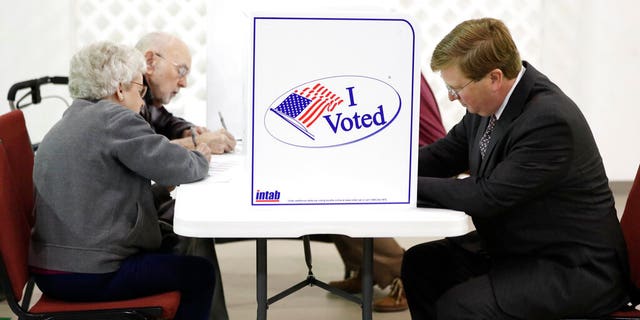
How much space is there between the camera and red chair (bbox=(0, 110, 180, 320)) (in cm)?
178

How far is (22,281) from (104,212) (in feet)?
0.76

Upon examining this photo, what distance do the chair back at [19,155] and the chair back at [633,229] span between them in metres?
1.43

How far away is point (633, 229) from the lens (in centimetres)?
192

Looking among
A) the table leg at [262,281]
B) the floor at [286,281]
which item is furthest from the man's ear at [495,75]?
the floor at [286,281]

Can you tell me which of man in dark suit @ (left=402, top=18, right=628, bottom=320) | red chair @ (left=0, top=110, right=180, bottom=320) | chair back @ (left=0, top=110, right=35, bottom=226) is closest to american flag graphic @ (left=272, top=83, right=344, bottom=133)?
man in dark suit @ (left=402, top=18, right=628, bottom=320)

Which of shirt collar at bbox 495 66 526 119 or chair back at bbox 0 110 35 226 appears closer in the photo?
shirt collar at bbox 495 66 526 119

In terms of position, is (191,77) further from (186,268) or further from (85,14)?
(186,268)

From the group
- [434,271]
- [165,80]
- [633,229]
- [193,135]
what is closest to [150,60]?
[165,80]

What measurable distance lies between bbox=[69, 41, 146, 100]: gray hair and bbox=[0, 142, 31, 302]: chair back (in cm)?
27

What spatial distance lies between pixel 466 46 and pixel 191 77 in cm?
305

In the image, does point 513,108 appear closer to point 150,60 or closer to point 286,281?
point 150,60

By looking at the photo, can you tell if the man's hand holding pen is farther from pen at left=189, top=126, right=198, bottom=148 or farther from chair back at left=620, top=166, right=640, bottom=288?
chair back at left=620, top=166, right=640, bottom=288

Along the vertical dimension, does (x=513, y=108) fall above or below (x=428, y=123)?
above

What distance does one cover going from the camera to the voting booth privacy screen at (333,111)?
1587 millimetres
